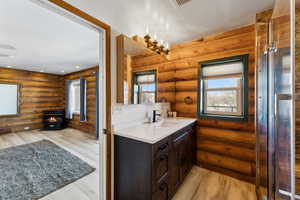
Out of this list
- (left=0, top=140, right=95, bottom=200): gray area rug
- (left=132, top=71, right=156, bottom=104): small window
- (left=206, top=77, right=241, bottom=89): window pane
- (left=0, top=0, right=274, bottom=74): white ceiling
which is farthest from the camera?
(left=206, top=77, right=241, bottom=89): window pane

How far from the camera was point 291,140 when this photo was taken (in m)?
0.73

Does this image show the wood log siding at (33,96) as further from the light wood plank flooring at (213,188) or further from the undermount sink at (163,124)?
the light wood plank flooring at (213,188)

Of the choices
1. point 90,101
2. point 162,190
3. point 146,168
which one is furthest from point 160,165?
point 90,101

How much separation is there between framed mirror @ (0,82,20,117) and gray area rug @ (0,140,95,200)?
242 centimetres

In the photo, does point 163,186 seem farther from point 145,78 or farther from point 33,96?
point 33,96

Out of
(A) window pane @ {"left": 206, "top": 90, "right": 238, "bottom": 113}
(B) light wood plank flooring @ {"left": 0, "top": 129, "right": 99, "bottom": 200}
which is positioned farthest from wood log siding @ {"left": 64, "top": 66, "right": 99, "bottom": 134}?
(A) window pane @ {"left": 206, "top": 90, "right": 238, "bottom": 113}

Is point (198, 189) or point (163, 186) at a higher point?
point (163, 186)

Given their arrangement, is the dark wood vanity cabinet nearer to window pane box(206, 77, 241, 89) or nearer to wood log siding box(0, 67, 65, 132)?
window pane box(206, 77, 241, 89)

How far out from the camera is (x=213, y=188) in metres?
1.83

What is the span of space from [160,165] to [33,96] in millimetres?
6696

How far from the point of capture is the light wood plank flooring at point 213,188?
1673mm

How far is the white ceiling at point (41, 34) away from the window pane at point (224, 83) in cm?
216

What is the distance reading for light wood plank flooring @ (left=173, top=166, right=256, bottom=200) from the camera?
1.67m

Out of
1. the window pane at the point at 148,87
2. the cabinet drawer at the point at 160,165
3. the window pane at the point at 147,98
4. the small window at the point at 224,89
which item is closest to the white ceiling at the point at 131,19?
the small window at the point at 224,89
